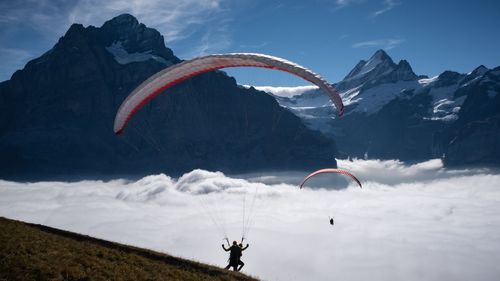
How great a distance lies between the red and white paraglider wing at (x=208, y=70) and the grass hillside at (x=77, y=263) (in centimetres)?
1096

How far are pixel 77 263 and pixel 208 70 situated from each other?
1597 centimetres

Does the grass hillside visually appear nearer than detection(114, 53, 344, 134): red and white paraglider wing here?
Yes

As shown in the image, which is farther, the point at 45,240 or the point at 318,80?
the point at 318,80

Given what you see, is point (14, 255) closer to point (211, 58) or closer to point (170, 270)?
point (170, 270)

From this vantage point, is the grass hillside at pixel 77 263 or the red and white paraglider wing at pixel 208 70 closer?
the grass hillside at pixel 77 263

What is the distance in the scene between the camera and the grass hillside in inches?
706

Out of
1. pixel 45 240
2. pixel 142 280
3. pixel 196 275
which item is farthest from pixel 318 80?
pixel 45 240

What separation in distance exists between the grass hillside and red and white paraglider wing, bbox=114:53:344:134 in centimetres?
1096

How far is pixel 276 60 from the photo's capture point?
2881 centimetres

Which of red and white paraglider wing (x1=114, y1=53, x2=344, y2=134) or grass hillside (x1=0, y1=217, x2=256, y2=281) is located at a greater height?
red and white paraglider wing (x1=114, y1=53, x2=344, y2=134)

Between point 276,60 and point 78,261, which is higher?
point 276,60

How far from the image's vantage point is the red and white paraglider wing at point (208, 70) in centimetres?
2877

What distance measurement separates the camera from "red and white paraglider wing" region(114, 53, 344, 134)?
28.8 meters

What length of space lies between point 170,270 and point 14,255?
769cm
